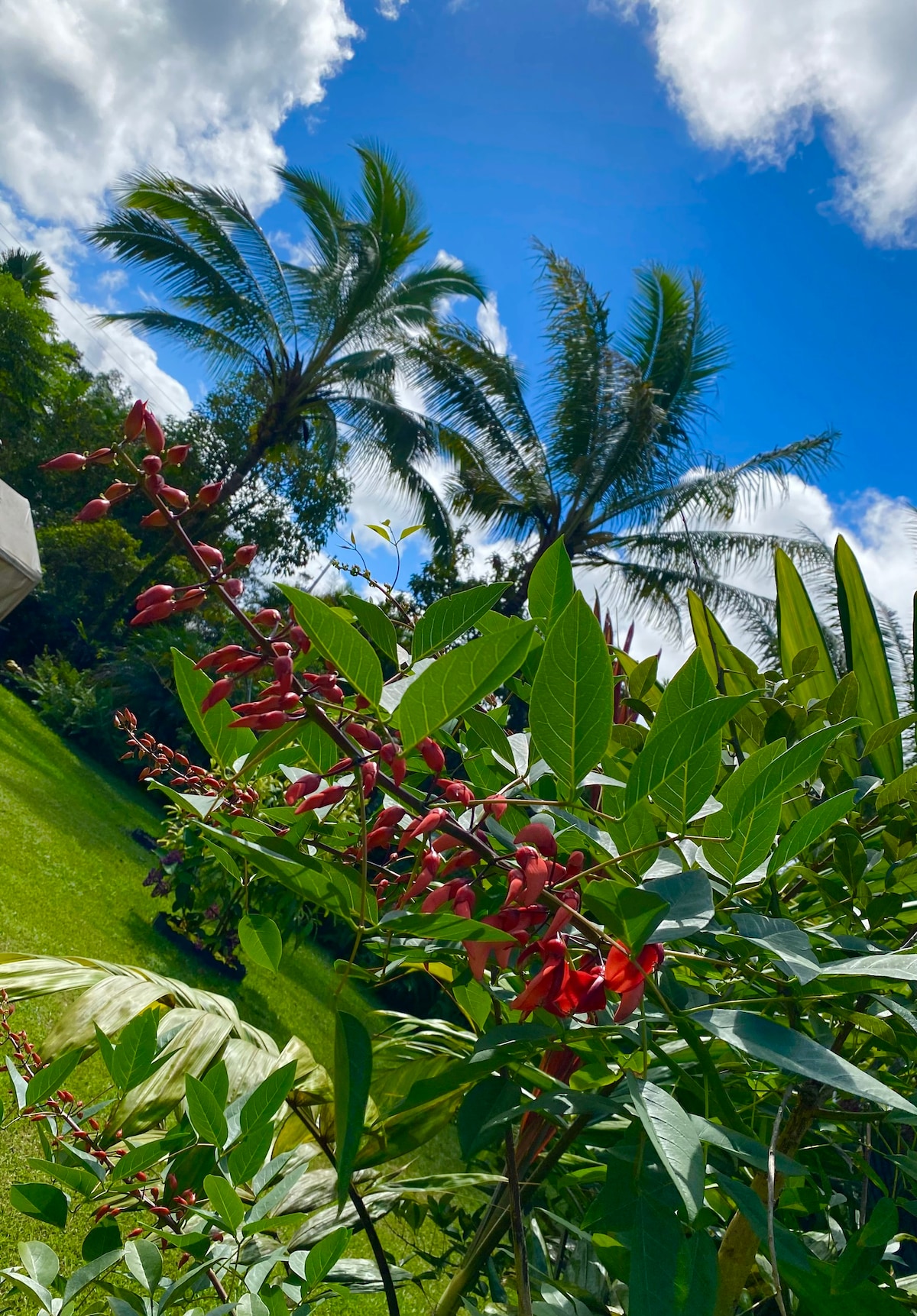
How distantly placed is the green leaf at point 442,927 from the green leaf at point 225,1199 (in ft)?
0.97

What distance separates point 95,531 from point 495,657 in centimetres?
1611

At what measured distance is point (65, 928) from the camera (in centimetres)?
482

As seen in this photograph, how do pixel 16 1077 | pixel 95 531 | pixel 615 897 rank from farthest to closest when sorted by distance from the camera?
pixel 95 531, pixel 16 1077, pixel 615 897

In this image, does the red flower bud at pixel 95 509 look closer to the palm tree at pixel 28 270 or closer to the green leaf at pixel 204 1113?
the green leaf at pixel 204 1113

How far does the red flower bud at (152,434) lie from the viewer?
49cm

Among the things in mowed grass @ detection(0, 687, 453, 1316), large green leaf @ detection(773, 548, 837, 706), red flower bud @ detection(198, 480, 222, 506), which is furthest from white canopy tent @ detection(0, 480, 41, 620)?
red flower bud @ detection(198, 480, 222, 506)

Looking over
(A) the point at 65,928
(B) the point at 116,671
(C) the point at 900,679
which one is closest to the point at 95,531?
(B) the point at 116,671

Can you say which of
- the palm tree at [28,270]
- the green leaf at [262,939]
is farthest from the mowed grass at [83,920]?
the palm tree at [28,270]

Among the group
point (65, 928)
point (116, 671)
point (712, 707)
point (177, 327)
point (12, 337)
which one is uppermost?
point (177, 327)

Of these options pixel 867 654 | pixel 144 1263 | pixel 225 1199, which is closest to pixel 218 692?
pixel 225 1199

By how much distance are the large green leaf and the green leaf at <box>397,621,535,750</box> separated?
571mm

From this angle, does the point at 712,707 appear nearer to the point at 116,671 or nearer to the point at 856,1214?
the point at 856,1214

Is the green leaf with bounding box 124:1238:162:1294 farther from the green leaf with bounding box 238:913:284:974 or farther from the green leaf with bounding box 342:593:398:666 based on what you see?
the green leaf with bounding box 342:593:398:666

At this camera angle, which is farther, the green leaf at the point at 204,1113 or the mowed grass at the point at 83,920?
the mowed grass at the point at 83,920
